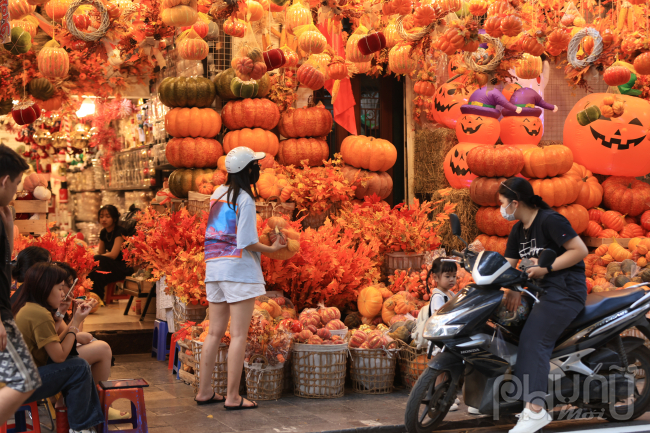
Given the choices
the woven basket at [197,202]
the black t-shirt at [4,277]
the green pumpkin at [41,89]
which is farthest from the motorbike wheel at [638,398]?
the green pumpkin at [41,89]

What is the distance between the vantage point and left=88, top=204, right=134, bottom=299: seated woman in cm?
881

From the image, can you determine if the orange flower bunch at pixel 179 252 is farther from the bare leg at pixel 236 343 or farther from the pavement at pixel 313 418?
the bare leg at pixel 236 343

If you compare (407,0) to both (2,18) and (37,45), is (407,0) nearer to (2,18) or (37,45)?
(2,18)

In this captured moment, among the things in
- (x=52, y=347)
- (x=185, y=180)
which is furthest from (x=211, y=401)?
(x=185, y=180)

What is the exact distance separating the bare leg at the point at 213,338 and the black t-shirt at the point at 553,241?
208cm

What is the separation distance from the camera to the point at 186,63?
8156mm

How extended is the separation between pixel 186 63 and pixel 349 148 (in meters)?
2.21

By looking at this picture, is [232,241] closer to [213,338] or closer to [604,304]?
[213,338]

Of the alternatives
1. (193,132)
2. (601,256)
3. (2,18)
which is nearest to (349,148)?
(193,132)

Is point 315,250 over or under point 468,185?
under

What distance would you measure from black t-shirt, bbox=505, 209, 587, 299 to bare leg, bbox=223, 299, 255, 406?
1.88 m

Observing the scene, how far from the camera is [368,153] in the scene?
773cm

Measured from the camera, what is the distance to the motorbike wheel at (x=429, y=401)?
402 cm

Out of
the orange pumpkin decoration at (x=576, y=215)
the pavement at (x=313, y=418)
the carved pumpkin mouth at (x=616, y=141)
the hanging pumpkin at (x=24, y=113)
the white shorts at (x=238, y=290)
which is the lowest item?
the pavement at (x=313, y=418)
